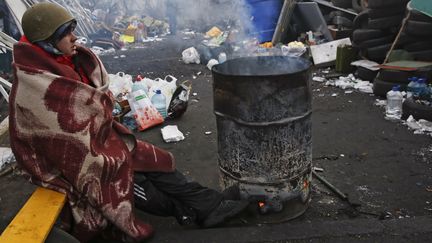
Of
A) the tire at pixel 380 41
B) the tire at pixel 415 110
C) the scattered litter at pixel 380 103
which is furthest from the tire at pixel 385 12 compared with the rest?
the tire at pixel 415 110

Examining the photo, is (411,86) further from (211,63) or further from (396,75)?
(211,63)

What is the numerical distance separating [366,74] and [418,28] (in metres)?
1.19

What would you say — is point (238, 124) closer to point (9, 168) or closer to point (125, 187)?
point (125, 187)

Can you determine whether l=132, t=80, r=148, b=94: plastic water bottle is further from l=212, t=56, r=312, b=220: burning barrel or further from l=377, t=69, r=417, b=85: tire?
l=377, t=69, r=417, b=85: tire

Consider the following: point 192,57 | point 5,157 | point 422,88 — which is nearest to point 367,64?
point 422,88

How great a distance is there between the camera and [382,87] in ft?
21.6

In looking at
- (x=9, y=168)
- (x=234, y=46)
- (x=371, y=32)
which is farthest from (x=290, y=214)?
(x=234, y=46)

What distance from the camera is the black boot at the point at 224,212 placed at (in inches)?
128

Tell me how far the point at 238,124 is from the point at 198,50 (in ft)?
24.0

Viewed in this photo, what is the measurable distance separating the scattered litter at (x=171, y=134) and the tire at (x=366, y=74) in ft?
11.8

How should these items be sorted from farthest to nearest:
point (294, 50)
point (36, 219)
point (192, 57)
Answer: point (192, 57) < point (294, 50) < point (36, 219)

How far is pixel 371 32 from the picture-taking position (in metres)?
7.48

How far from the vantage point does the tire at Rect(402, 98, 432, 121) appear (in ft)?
17.6

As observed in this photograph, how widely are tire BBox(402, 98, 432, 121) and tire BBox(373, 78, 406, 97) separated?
2.65 feet
